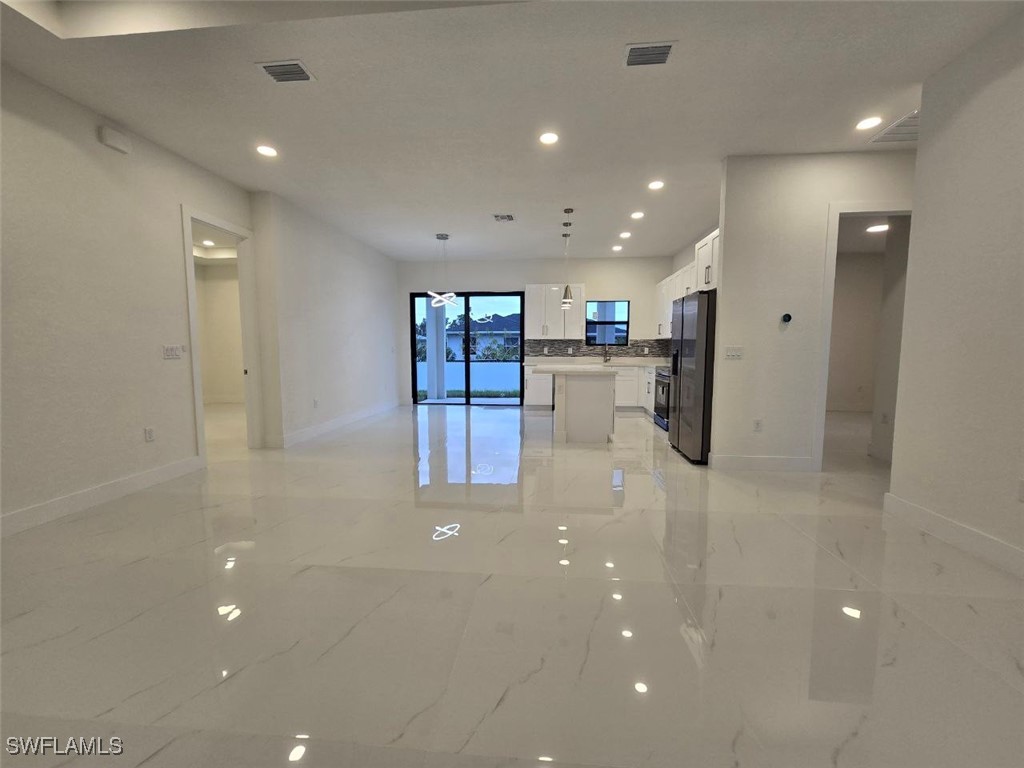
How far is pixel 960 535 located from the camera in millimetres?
2557

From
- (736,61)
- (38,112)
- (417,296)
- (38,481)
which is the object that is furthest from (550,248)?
(38,481)

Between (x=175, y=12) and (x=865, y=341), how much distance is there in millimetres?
9814

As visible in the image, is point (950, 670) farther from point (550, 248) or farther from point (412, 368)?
point (412, 368)

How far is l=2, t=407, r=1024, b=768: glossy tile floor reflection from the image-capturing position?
1.31 meters

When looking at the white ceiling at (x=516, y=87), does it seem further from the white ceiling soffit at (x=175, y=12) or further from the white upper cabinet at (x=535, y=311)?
the white upper cabinet at (x=535, y=311)

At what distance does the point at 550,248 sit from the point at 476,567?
6116 mm

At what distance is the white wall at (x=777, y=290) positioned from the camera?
3828 millimetres

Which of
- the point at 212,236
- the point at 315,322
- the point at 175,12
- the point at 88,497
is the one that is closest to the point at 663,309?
the point at 315,322

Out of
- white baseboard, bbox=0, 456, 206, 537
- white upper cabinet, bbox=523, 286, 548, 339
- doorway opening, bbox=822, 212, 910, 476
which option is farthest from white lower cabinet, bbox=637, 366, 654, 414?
white baseboard, bbox=0, 456, 206, 537

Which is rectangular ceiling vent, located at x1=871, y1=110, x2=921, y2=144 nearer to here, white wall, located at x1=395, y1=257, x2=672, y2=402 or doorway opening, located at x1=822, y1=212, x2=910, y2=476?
doorway opening, located at x1=822, y1=212, x2=910, y2=476

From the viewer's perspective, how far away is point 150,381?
11.9 ft

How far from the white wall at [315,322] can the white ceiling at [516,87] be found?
32.6 inches

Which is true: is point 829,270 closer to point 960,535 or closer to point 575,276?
point 960,535

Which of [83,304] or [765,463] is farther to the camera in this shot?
[765,463]
